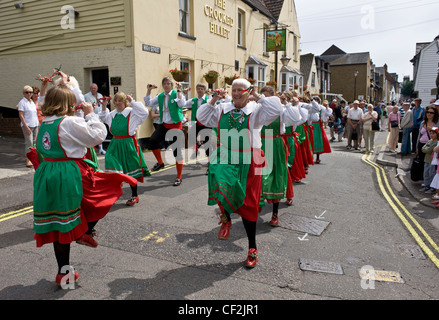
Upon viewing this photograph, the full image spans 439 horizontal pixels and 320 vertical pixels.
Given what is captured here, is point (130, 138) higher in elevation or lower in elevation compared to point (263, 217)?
higher

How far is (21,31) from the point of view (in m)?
13.2

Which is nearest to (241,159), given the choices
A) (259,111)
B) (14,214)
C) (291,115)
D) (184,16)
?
(259,111)

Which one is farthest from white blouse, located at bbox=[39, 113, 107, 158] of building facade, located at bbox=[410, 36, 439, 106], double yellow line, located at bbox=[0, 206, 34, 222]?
building facade, located at bbox=[410, 36, 439, 106]

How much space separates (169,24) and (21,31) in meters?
5.91

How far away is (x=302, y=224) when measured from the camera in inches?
202

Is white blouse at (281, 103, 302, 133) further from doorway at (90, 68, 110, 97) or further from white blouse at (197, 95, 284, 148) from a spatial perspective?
doorway at (90, 68, 110, 97)

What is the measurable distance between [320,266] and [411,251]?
1423mm

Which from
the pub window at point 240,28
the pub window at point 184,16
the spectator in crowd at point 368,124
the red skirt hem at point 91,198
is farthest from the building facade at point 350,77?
the red skirt hem at point 91,198

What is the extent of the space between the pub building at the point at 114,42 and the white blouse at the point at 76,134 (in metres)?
8.46

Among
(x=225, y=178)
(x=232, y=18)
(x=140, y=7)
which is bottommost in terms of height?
(x=225, y=178)

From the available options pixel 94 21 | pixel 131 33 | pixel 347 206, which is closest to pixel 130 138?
pixel 347 206

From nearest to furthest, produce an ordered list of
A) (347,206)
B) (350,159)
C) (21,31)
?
(347,206) < (350,159) < (21,31)
